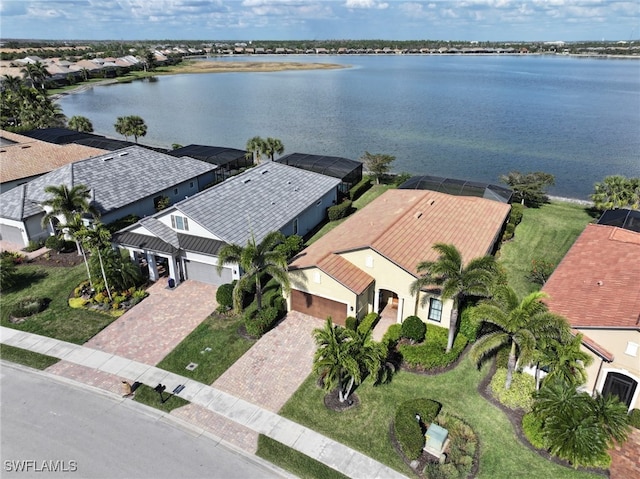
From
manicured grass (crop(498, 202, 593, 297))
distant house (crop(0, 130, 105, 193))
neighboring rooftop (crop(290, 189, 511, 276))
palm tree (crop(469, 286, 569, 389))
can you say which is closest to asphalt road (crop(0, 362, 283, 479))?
palm tree (crop(469, 286, 569, 389))

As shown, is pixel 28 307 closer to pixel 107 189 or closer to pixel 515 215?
pixel 107 189

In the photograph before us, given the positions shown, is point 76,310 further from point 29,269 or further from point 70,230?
point 29,269

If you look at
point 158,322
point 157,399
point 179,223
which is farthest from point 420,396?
point 179,223

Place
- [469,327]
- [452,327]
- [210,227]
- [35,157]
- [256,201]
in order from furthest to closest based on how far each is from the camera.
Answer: [35,157], [256,201], [210,227], [469,327], [452,327]

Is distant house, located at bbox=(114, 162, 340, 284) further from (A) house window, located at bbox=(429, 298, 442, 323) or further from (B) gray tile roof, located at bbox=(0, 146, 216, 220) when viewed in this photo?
(A) house window, located at bbox=(429, 298, 442, 323)

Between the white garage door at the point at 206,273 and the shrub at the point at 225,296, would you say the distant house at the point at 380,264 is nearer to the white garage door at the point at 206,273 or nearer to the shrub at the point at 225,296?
the shrub at the point at 225,296

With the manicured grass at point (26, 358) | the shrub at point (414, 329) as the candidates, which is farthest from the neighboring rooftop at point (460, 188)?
the manicured grass at point (26, 358)
